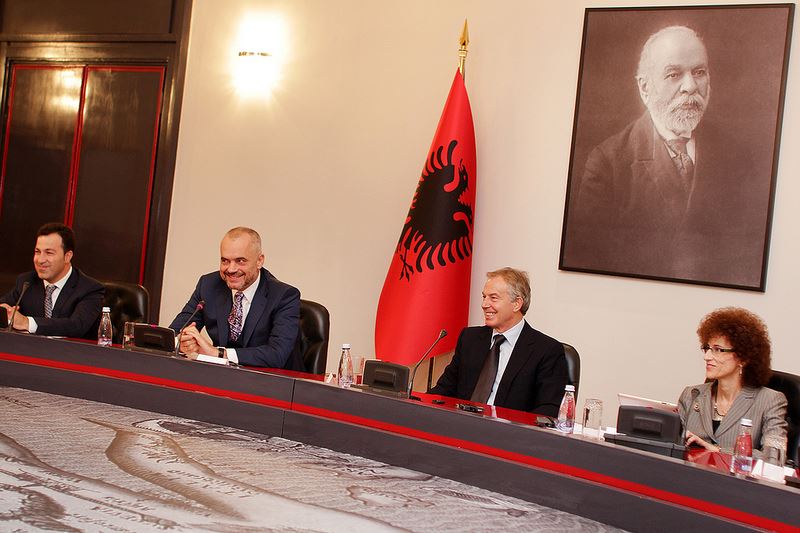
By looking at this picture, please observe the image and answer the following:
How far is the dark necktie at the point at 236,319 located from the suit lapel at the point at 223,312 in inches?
0.7

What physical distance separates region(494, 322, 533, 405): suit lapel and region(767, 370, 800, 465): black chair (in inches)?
34.4

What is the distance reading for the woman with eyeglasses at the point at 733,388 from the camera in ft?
10.6

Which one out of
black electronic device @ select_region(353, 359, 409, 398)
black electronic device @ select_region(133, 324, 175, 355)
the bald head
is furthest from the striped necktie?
the bald head

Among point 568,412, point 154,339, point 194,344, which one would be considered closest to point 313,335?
point 194,344

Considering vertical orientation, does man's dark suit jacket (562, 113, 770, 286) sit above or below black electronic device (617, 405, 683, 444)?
above

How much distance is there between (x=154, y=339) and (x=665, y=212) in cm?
261

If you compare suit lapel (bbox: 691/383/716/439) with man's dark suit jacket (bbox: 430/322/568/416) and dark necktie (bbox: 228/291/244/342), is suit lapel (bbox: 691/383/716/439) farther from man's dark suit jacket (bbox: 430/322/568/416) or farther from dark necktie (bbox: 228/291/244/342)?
dark necktie (bbox: 228/291/244/342)

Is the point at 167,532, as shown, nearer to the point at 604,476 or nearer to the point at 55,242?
the point at 604,476

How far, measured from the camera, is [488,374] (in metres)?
3.62

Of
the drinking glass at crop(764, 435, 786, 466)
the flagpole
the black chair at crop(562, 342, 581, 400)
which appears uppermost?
the flagpole

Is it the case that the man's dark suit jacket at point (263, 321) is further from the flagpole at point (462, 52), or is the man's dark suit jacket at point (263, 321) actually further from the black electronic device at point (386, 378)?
the flagpole at point (462, 52)

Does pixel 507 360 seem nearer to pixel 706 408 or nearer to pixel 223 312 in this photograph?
pixel 706 408

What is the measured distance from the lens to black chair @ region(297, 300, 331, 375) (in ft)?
12.8

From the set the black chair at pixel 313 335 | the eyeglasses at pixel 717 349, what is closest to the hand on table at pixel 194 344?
the black chair at pixel 313 335
